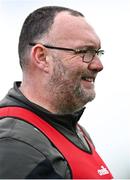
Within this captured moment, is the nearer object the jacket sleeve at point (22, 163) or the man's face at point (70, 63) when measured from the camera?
the jacket sleeve at point (22, 163)

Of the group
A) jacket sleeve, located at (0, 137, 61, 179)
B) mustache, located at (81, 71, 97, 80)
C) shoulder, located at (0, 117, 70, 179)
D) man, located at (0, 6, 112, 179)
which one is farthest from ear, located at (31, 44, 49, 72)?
jacket sleeve, located at (0, 137, 61, 179)

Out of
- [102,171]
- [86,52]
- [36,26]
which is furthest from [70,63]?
[102,171]

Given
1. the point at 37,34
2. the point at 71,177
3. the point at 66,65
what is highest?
the point at 37,34

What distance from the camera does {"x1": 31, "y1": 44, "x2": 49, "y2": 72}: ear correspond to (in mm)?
1815

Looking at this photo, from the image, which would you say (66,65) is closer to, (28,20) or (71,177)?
(28,20)

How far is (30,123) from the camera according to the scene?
158cm

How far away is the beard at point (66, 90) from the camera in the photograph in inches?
70.6

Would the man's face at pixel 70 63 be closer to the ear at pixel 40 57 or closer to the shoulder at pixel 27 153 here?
the ear at pixel 40 57

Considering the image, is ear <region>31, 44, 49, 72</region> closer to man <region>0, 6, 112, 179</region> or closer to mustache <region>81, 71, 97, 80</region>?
man <region>0, 6, 112, 179</region>

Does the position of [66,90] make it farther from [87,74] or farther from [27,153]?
[27,153]

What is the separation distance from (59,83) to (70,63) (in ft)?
0.35

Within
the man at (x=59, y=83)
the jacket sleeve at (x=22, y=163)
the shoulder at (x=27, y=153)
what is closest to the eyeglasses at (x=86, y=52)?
the man at (x=59, y=83)

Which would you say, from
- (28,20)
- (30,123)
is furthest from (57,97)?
(28,20)

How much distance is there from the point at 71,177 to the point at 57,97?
434 millimetres
